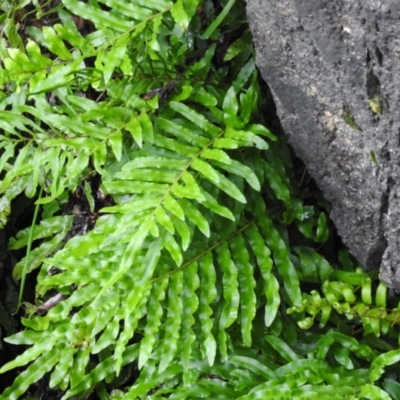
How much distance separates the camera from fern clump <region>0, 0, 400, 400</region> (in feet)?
5.99

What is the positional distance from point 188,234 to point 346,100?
571mm

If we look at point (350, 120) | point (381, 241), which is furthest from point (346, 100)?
point (381, 241)

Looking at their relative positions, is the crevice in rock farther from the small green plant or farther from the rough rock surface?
the small green plant

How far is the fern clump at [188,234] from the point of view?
5.99ft

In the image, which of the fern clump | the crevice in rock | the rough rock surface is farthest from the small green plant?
the fern clump

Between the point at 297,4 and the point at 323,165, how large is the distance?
492 mm

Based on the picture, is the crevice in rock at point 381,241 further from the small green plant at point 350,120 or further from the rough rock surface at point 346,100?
the small green plant at point 350,120

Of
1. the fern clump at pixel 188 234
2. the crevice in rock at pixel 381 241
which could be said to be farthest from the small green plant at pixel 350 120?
the fern clump at pixel 188 234

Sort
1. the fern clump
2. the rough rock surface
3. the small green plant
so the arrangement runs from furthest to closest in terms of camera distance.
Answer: the fern clump < the small green plant < the rough rock surface

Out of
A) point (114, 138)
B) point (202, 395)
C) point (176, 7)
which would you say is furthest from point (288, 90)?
point (202, 395)

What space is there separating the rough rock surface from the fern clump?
15cm

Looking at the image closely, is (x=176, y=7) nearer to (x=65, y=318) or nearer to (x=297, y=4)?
→ (x=297, y=4)

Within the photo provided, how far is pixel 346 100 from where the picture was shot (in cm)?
162

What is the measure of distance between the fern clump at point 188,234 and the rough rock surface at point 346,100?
15cm
